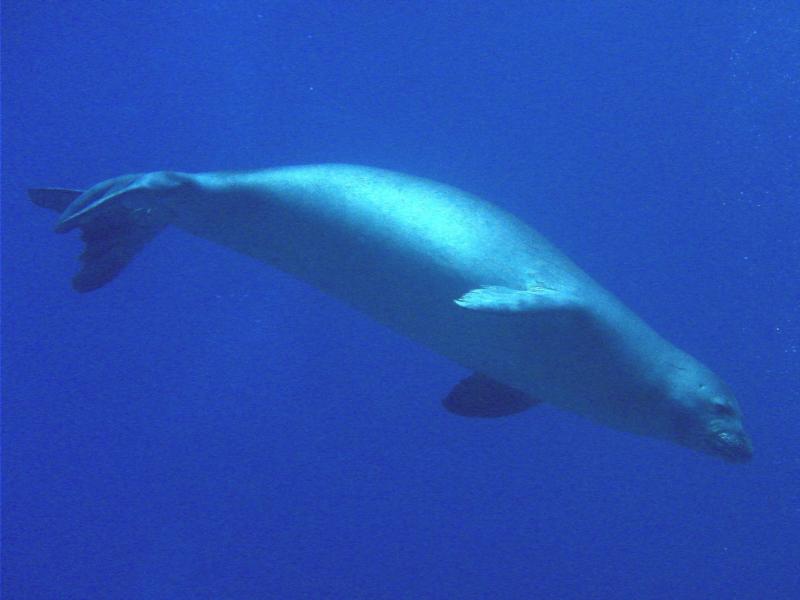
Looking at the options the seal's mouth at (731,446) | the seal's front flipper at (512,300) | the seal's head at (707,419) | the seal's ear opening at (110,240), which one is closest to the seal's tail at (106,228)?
the seal's ear opening at (110,240)

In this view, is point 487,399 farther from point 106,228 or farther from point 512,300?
point 106,228

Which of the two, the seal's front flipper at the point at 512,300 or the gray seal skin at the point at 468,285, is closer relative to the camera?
the seal's front flipper at the point at 512,300

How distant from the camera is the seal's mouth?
5.11 metres

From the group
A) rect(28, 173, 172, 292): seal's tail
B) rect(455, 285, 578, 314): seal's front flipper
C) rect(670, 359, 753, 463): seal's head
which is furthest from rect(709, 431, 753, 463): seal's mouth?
rect(28, 173, 172, 292): seal's tail

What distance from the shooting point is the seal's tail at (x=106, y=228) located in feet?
21.6

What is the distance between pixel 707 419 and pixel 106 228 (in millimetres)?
5272

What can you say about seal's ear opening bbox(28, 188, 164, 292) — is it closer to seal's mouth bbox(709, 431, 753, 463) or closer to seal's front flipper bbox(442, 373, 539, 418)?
seal's front flipper bbox(442, 373, 539, 418)

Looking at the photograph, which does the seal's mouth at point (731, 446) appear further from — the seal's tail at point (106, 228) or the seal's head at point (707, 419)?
the seal's tail at point (106, 228)

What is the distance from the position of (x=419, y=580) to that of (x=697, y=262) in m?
7.14

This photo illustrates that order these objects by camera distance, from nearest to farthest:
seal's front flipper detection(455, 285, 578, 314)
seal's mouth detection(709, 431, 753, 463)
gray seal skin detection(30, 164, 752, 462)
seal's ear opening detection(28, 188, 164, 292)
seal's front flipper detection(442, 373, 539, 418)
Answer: seal's front flipper detection(455, 285, 578, 314) < seal's mouth detection(709, 431, 753, 463) < gray seal skin detection(30, 164, 752, 462) < seal's front flipper detection(442, 373, 539, 418) < seal's ear opening detection(28, 188, 164, 292)

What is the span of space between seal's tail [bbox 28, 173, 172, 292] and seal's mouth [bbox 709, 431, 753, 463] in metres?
4.87

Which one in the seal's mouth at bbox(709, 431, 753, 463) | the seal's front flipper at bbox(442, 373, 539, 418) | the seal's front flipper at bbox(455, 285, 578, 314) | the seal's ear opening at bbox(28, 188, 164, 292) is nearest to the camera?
the seal's front flipper at bbox(455, 285, 578, 314)

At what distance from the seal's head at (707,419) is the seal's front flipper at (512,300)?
102 centimetres

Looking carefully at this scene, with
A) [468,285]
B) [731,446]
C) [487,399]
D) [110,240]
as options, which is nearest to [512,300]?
[468,285]
